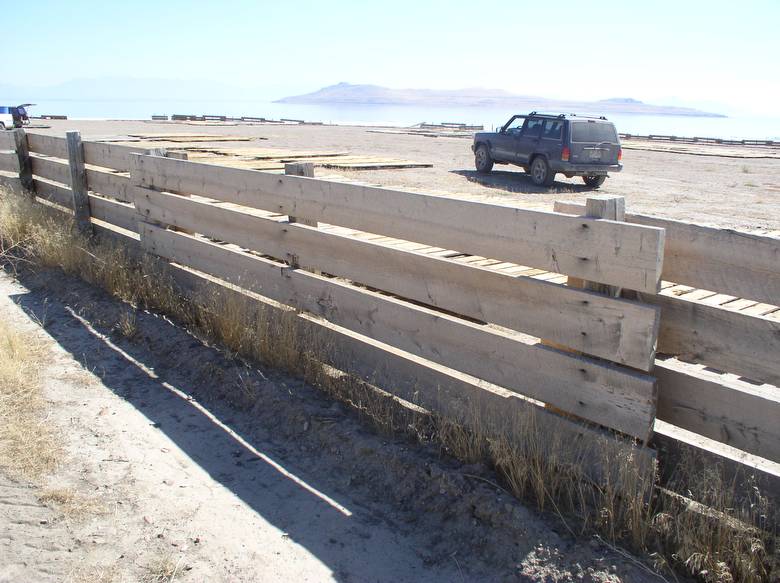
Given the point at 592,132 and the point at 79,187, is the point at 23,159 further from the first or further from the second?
the point at 592,132

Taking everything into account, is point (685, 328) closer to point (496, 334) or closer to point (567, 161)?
point (496, 334)

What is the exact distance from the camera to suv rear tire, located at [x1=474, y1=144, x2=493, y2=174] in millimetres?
20156

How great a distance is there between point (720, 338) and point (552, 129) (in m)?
16.1

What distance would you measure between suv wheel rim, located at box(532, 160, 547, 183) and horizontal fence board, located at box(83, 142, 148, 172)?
12.3 meters

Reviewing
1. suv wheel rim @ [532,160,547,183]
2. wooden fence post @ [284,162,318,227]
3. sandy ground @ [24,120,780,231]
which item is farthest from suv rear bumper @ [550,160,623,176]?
wooden fence post @ [284,162,318,227]

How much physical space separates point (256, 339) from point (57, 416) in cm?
140

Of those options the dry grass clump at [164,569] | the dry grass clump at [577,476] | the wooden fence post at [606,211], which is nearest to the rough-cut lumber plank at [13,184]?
the dry grass clump at [577,476]

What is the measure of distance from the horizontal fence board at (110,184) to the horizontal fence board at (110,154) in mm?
107

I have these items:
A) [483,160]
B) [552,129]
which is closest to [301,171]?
[552,129]

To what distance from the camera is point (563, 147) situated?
17672mm

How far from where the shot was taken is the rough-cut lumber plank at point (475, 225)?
3.15 metres

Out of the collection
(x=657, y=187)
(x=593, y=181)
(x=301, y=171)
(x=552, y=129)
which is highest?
(x=552, y=129)

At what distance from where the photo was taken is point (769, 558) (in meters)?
2.81

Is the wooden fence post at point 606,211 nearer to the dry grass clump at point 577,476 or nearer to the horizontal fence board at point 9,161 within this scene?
the dry grass clump at point 577,476
